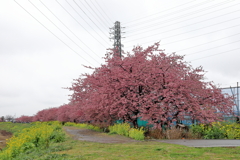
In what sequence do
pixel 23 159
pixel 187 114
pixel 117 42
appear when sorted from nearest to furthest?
pixel 23 159
pixel 187 114
pixel 117 42

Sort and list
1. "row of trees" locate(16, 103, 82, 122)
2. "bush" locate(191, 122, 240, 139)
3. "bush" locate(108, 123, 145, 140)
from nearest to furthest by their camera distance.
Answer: "bush" locate(108, 123, 145, 140), "bush" locate(191, 122, 240, 139), "row of trees" locate(16, 103, 82, 122)

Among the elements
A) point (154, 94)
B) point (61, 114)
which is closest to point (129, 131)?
point (154, 94)

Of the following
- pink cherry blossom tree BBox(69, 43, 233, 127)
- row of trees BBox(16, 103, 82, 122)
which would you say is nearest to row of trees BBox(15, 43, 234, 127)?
pink cherry blossom tree BBox(69, 43, 233, 127)

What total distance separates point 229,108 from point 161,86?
675 cm

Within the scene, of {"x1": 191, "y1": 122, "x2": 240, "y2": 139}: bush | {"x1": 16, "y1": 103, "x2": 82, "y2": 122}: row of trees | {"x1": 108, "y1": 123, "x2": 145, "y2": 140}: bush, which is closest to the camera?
{"x1": 108, "y1": 123, "x2": 145, "y2": 140}: bush

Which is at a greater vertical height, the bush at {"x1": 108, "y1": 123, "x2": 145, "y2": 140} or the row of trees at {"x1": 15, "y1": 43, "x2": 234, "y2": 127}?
the row of trees at {"x1": 15, "y1": 43, "x2": 234, "y2": 127}

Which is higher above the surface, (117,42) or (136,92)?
(117,42)

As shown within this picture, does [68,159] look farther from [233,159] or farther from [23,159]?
[233,159]

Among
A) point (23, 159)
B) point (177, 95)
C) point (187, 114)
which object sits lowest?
point (23, 159)

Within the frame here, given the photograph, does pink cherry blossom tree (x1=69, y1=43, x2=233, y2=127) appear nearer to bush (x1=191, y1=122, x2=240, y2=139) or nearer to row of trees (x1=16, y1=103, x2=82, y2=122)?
bush (x1=191, y1=122, x2=240, y2=139)

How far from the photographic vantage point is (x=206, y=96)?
1631 centimetres

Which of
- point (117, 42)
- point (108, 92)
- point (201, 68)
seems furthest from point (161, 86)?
point (117, 42)

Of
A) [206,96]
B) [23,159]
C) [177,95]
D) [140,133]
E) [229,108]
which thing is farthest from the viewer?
[229,108]

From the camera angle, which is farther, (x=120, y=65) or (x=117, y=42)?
(x=117, y=42)
